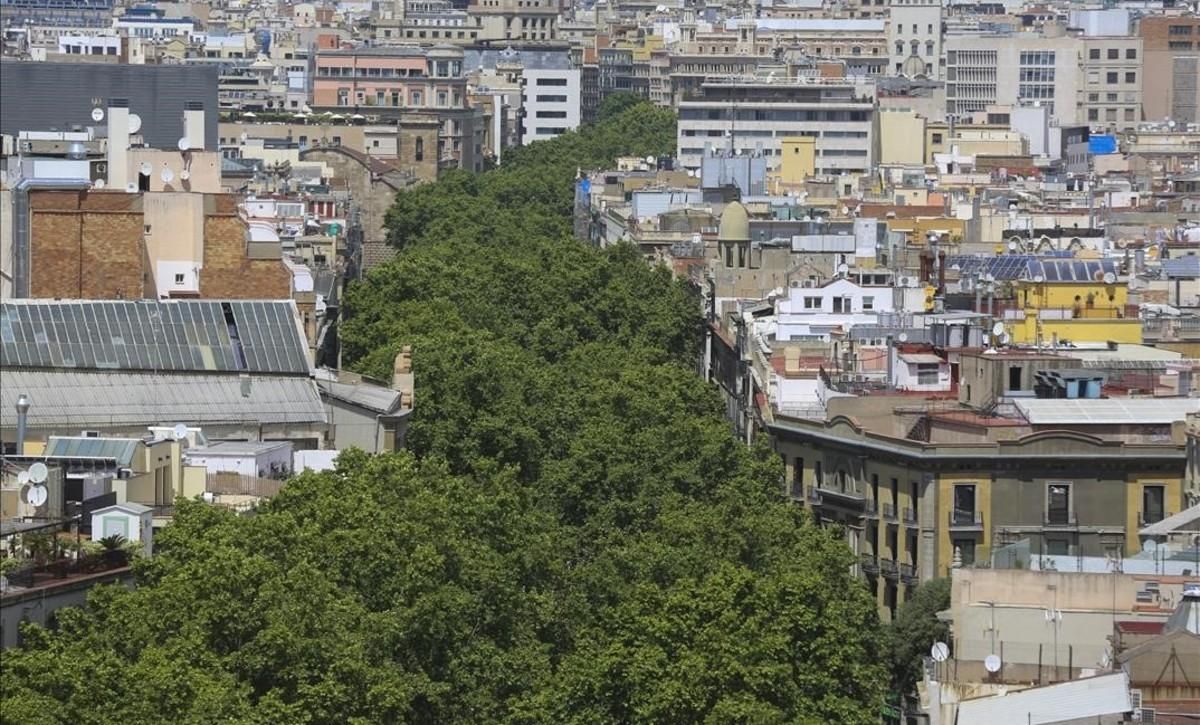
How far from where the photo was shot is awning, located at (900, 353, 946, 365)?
9969 centimetres

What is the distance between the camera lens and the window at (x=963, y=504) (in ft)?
289

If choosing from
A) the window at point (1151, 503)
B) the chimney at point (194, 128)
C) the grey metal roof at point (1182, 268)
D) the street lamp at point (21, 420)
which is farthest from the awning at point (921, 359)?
the street lamp at point (21, 420)

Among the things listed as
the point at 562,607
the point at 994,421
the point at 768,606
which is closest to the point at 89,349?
the point at 562,607

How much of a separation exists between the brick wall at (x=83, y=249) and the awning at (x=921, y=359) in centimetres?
1917

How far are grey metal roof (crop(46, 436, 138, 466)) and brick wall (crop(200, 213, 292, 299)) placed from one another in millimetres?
26785

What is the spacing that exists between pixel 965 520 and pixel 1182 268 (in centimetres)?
4059

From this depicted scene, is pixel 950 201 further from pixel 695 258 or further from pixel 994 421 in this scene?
pixel 994 421

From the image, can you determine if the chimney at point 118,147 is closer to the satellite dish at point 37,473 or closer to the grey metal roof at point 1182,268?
the grey metal roof at point 1182,268

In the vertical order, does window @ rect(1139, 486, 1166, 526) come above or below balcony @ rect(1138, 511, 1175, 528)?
above

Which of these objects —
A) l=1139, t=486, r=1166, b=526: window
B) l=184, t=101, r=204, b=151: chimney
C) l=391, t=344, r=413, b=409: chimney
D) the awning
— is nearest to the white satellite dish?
l=1139, t=486, r=1166, b=526: window

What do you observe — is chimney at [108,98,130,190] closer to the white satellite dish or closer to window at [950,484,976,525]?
window at [950,484,976,525]

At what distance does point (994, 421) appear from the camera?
8912 centimetres

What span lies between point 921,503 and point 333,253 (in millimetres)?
61103

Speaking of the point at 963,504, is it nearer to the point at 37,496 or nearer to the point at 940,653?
the point at 940,653
